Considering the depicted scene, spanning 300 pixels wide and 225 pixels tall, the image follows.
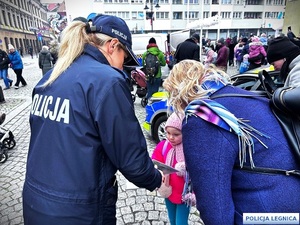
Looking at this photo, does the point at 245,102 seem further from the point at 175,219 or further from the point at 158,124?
the point at 158,124

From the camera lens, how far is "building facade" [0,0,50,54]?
44.4m

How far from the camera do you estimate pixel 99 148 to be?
124cm

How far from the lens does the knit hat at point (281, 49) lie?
2.93 m

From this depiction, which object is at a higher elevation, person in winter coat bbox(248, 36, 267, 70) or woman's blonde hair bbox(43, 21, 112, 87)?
woman's blonde hair bbox(43, 21, 112, 87)

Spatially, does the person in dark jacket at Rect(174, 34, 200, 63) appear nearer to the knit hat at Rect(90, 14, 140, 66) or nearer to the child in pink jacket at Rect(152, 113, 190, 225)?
the child in pink jacket at Rect(152, 113, 190, 225)

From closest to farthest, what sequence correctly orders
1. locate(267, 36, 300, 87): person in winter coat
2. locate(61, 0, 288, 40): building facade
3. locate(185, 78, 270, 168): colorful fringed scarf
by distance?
1. locate(185, 78, 270, 168): colorful fringed scarf
2. locate(267, 36, 300, 87): person in winter coat
3. locate(61, 0, 288, 40): building facade

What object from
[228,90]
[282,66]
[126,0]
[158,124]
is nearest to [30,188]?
[228,90]

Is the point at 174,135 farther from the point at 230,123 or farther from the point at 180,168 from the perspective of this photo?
the point at 230,123

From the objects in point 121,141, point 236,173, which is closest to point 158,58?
point 121,141

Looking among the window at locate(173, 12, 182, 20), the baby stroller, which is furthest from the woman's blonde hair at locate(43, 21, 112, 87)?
the window at locate(173, 12, 182, 20)

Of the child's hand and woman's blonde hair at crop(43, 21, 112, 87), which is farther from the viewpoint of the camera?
the child's hand

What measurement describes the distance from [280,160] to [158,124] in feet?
11.8

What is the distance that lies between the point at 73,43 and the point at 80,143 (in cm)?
58

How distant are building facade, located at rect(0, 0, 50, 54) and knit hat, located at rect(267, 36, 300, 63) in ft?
135
